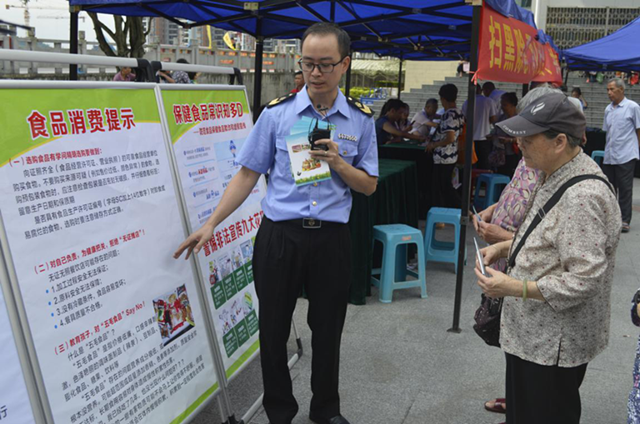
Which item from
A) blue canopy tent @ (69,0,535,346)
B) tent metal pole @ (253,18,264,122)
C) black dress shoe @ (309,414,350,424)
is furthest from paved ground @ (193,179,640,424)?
tent metal pole @ (253,18,264,122)

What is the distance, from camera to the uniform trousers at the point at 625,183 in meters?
7.54

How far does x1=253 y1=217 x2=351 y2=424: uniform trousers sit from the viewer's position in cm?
246

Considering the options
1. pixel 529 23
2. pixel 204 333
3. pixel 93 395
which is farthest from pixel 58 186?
pixel 529 23

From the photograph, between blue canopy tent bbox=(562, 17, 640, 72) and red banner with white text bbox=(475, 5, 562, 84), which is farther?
blue canopy tent bbox=(562, 17, 640, 72)

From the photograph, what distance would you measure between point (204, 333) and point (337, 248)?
2.29 ft

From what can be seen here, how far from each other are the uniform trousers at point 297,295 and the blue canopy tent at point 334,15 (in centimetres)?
168

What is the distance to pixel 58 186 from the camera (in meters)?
1.88

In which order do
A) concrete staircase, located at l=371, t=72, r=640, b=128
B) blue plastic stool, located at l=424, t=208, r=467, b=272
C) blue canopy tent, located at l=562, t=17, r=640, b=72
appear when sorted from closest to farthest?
1. blue plastic stool, located at l=424, t=208, r=467, b=272
2. blue canopy tent, located at l=562, t=17, r=640, b=72
3. concrete staircase, located at l=371, t=72, r=640, b=128

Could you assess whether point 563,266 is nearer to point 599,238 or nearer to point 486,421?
point 599,238

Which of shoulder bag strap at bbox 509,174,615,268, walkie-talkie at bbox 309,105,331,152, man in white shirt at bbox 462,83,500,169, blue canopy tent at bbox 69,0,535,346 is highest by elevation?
blue canopy tent at bbox 69,0,535,346

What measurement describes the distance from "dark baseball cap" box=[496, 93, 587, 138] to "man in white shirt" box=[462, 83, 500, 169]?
6727mm

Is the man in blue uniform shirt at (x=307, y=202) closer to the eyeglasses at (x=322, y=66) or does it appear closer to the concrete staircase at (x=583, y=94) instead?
the eyeglasses at (x=322, y=66)

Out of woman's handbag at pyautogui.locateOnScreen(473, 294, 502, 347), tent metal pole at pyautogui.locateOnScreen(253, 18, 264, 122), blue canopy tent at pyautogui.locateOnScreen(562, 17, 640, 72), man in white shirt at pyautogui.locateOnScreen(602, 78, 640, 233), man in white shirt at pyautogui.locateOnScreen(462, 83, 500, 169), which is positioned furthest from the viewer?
blue canopy tent at pyautogui.locateOnScreen(562, 17, 640, 72)

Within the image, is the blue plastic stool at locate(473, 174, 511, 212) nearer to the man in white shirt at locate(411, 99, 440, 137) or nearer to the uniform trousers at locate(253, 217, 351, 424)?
the man in white shirt at locate(411, 99, 440, 137)
